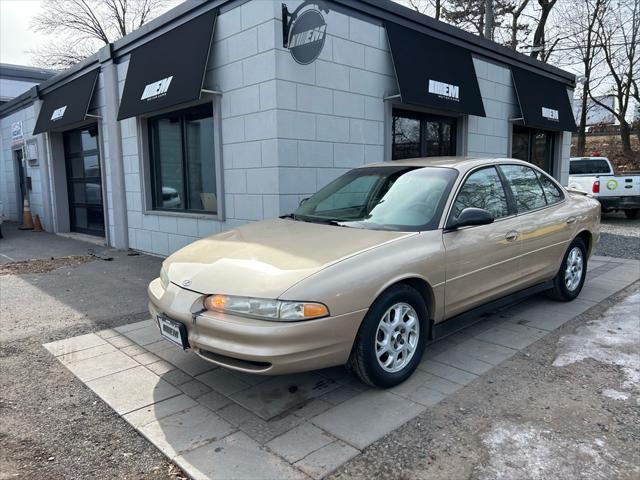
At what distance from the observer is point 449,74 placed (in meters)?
8.34

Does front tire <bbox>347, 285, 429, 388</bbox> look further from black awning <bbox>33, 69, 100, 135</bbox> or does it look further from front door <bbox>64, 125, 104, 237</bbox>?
front door <bbox>64, 125, 104, 237</bbox>

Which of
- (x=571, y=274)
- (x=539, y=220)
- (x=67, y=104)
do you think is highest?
(x=67, y=104)

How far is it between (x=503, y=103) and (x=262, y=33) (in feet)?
20.2

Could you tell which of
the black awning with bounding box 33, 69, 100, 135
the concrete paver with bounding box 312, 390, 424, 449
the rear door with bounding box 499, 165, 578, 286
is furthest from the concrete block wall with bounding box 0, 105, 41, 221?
the concrete paver with bounding box 312, 390, 424, 449

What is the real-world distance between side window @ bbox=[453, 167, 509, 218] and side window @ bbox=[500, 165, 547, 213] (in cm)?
22

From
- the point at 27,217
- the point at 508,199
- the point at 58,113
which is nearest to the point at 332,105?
the point at 508,199

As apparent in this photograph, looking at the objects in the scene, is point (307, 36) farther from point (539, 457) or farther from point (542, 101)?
point (542, 101)

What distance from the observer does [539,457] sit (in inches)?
103

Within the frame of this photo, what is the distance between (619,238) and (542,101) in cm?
352

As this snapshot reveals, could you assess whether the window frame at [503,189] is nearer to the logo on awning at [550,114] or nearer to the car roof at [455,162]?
the car roof at [455,162]

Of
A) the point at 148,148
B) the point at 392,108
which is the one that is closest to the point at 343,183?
the point at 392,108

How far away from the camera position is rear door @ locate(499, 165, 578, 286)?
4.54 meters

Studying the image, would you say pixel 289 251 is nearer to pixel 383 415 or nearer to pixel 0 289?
pixel 383 415

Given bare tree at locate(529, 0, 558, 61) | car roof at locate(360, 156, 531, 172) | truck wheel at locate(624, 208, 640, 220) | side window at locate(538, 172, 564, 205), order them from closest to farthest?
car roof at locate(360, 156, 531, 172), side window at locate(538, 172, 564, 205), truck wheel at locate(624, 208, 640, 220), bare tree at locate(529, 0, 558, 61)
